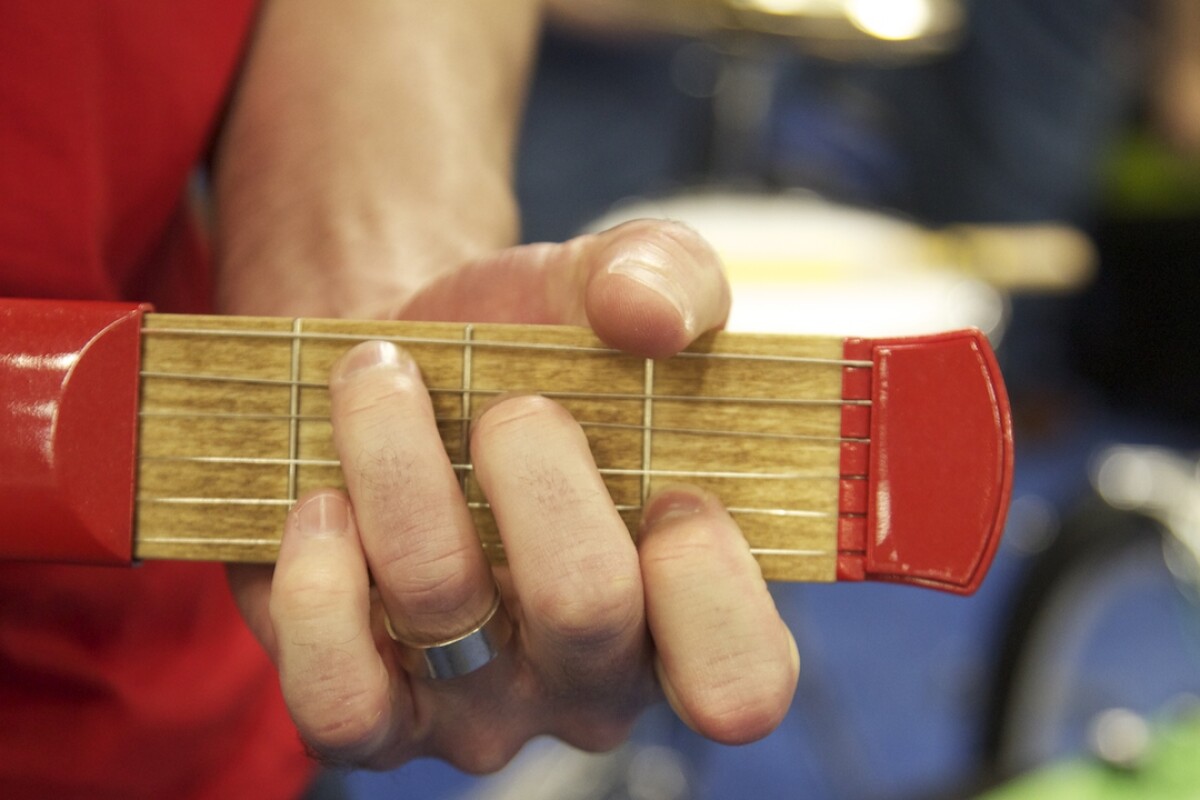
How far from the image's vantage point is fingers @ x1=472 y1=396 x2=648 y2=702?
0.39 m

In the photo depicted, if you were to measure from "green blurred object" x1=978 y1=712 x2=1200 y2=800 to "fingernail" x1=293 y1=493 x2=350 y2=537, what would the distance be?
2.39 ft

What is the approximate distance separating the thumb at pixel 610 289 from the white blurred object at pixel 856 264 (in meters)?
0.43

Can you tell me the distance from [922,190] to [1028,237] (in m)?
1.95

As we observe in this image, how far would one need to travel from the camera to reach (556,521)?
15.3 inches

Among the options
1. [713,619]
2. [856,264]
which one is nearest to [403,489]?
[713,619]

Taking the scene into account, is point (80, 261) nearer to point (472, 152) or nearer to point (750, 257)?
point (472, 152)

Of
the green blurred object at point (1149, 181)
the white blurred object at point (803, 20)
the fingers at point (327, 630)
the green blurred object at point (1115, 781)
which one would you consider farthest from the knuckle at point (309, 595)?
the green blurred object at point (1149, 181)

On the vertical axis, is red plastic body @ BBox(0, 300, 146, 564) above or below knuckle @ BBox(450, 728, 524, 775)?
above

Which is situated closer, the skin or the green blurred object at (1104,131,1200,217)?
the skin

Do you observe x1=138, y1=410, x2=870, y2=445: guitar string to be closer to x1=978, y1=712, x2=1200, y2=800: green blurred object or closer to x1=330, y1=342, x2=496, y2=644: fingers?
x1=330, y1=342, x2=496, y2=644: fingers

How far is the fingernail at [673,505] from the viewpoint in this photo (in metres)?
0.40

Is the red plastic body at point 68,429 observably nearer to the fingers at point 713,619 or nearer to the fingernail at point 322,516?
the fingernail at point 322,516

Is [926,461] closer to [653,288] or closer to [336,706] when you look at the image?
[653,288]

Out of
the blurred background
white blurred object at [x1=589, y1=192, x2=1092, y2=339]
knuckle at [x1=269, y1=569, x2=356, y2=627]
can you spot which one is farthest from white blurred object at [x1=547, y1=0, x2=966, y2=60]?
knuckle at [x1=269, y1=569, x2=356, y2=627]
